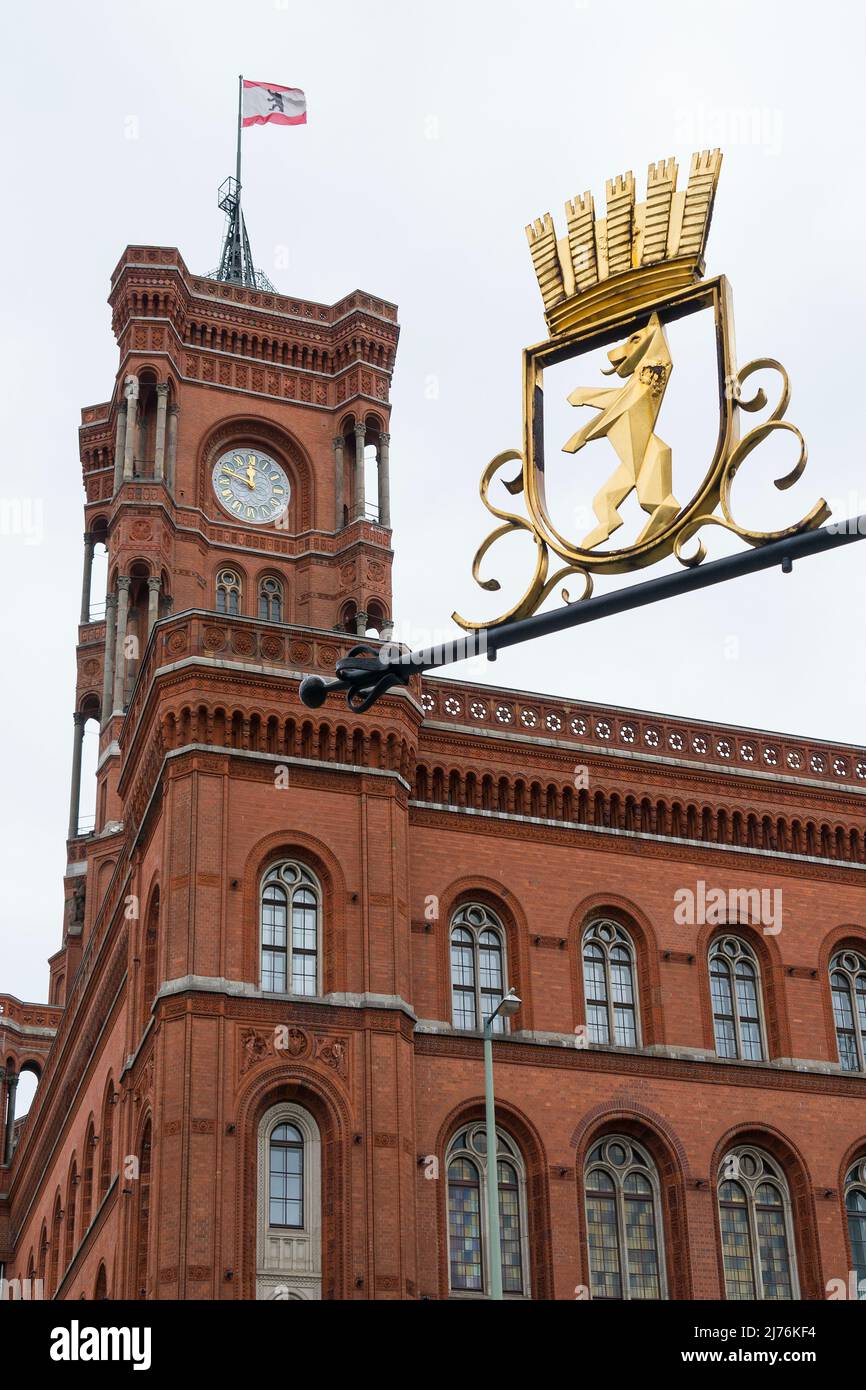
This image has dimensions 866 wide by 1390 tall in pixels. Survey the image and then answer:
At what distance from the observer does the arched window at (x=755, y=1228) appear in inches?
1401

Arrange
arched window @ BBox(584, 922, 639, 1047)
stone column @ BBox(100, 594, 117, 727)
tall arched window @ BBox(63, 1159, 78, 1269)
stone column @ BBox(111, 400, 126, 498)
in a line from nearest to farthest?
arched window @ BBox(584, 922, 639, 1047)
tall arched window @ BBox(63, 1159, 78, 1269)
stone column @ BBox(111, 400, 126, 498)
stone column @ BBox(100, 594, 117, 727)

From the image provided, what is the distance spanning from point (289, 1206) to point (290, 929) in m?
4.91

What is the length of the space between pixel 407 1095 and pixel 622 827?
8.07 meters

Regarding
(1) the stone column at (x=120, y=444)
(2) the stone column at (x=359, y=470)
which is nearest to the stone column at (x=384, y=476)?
(2) the stone column at (x=359, y=470)

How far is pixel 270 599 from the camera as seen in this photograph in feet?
194

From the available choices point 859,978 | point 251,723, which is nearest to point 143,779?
point 251,723

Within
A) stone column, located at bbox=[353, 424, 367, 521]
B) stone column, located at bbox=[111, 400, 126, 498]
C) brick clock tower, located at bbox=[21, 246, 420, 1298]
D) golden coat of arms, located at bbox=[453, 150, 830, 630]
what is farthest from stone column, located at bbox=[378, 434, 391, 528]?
golden coat of arms, located at bbox=[453, 150, 830, 630]

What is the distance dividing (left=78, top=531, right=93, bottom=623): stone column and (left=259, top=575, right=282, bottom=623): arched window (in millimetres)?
11726

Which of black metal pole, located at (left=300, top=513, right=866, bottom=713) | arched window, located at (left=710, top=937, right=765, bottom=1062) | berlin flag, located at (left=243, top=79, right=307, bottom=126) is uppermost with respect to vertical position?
berlin flag, located at (left=243, top=79, right=307, bottom=126)

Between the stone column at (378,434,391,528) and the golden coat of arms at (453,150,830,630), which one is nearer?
the golden coat of arms at (453,150,830,630)

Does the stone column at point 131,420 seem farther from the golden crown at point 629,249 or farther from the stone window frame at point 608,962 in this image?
the golden crown at point 629,249

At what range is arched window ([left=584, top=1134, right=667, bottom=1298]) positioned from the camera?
114ft

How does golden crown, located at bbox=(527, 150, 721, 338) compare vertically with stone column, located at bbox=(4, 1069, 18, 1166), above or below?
below

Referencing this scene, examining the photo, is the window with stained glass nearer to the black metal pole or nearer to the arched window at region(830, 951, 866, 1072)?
the arched window at region(830, 951, 866, 1072)
